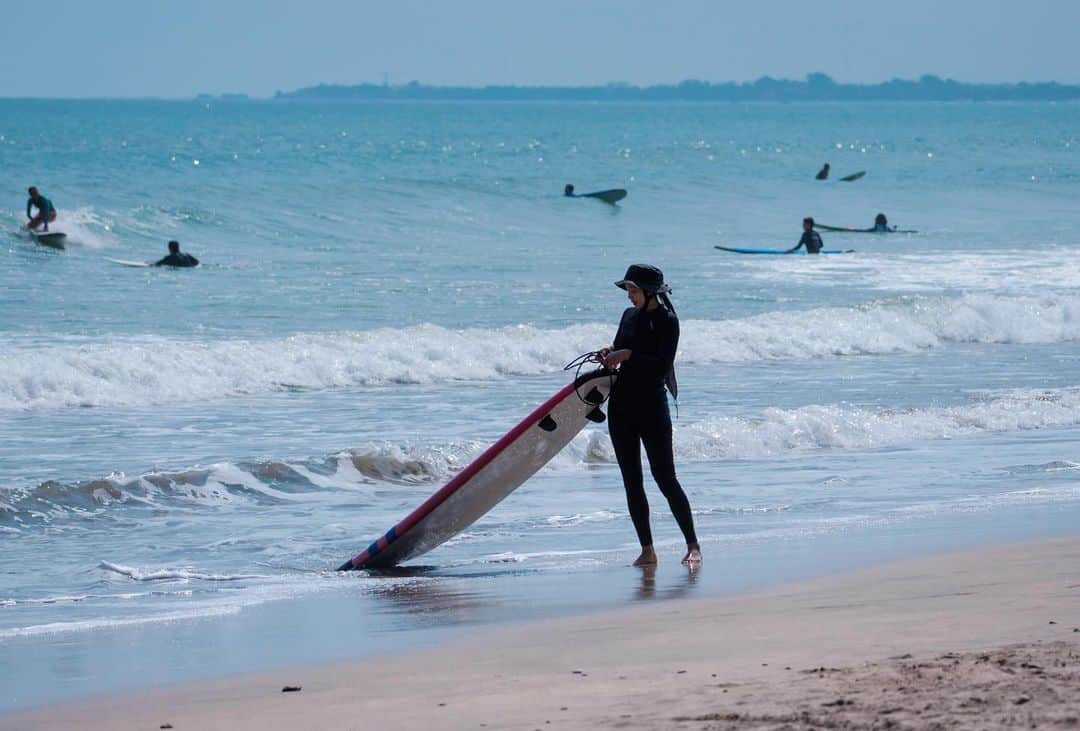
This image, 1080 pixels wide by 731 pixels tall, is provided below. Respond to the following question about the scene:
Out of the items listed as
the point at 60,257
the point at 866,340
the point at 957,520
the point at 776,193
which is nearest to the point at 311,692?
the point at 957,520

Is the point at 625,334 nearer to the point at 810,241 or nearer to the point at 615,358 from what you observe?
the point at 615,358

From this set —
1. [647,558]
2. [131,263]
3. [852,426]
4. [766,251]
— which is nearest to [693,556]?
[647,558]

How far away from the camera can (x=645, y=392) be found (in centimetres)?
778

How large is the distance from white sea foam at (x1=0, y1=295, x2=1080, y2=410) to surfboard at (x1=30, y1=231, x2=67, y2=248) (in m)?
10.9

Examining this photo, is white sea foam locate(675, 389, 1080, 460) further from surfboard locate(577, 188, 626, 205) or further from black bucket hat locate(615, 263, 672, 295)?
surfboard locate(577, 188, 626, 205)

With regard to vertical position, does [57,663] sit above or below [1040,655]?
below

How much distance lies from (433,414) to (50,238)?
16.7 m

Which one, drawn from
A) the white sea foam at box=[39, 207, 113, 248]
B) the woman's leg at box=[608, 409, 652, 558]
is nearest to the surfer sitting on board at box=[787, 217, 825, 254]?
the white sea foam at box=[39, 207, 113, 248]

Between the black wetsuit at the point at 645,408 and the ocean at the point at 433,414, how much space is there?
1.14 feet

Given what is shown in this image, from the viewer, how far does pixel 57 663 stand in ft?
19.9

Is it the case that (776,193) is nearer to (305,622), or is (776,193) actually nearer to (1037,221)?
(1037,221)

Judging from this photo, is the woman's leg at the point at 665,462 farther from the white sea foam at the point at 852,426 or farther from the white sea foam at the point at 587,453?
the white sea foam at the point at 852,426

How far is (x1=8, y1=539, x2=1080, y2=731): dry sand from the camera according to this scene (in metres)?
4.55

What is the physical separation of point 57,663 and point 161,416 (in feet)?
26.2
